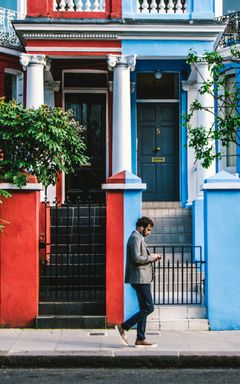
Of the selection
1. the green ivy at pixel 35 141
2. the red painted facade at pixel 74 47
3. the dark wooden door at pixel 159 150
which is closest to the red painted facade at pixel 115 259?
the green ivy at pixel 35 141

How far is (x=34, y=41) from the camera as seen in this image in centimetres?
1588

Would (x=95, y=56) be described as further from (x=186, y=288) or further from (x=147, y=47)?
(x=186, y=288)

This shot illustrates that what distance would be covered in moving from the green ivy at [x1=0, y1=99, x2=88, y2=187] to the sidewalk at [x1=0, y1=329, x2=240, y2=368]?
2837mm

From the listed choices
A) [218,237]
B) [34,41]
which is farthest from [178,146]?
[218,237]

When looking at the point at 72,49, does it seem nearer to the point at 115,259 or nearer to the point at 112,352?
the point at 115,259

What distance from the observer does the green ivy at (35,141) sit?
12.2 meters

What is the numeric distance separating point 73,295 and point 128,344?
6.32 feet

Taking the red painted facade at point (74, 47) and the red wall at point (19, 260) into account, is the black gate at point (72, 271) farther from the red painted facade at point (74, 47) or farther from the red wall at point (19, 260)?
the red painted facade at point (74, 47)

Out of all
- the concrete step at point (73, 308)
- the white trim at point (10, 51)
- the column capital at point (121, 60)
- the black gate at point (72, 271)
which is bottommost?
the concrete step at point (73, 308)

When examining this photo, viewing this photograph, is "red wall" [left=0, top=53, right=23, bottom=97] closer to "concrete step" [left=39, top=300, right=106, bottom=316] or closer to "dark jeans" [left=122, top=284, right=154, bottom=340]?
"concrete step" [left=39, top=300, right=106, bottom=316]

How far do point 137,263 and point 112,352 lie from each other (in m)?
1.26

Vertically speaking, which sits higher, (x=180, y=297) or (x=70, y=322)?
(x=180, y=297)

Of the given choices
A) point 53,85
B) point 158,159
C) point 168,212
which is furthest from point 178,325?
point 53,85

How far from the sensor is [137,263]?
33.1 ft
